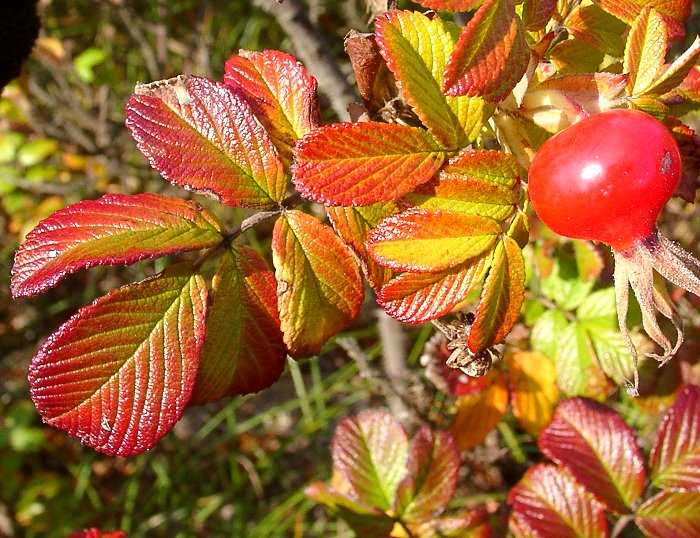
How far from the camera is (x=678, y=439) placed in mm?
1166

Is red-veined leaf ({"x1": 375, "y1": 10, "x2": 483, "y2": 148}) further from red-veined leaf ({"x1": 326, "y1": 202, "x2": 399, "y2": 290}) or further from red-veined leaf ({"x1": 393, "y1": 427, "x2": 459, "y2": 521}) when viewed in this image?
red-veined leaf ({"x1": 393, "y1": 427, "x2": 459, "y2": 521})

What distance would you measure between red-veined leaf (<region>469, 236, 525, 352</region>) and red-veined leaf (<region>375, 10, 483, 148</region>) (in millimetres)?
129

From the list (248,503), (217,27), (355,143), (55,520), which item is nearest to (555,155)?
(355,143)

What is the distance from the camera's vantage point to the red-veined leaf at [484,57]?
2.07 feet

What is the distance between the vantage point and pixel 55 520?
227cm

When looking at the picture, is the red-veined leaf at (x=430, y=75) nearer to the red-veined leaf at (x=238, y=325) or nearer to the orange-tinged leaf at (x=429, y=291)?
the orange-tinged leaf at (x=429, y=291)

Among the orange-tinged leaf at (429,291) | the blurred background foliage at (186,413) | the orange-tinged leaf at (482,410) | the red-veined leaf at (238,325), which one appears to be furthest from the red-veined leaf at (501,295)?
the blurred background foliage at (186,413)

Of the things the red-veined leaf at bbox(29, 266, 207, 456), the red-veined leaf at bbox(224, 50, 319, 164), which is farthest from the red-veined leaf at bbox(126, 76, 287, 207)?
the red-veined leaf at bbox(29, 266, 207, 456)

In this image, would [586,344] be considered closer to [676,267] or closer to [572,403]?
[572,403]

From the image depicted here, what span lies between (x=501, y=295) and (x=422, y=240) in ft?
0.36

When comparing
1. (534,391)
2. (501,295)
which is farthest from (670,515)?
(501,295)

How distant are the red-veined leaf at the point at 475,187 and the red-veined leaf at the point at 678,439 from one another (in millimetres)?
629

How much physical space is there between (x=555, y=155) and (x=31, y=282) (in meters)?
0.53

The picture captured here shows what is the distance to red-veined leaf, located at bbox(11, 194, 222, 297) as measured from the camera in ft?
2.30
